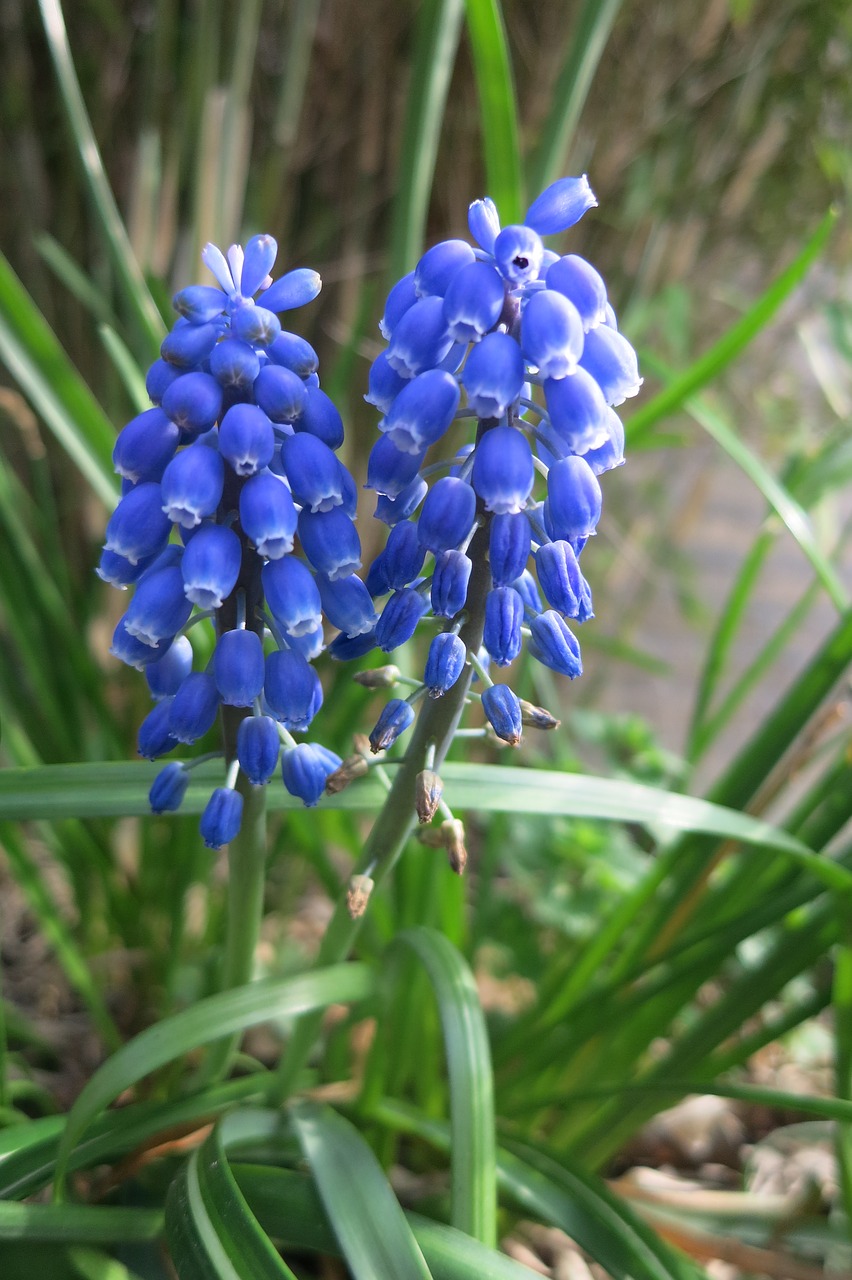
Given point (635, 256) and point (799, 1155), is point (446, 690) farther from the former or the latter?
point (635, 256)

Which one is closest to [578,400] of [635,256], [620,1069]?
[620,1069]

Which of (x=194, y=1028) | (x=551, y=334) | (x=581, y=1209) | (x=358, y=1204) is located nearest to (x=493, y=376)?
(x=551, y=334)

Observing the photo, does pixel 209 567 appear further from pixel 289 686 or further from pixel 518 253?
pixel 518 253

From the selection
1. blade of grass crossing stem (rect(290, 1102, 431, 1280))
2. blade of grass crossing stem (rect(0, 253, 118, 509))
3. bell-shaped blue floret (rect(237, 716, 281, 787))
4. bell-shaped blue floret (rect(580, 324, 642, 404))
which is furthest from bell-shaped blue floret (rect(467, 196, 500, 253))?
blade of grass crossing stem (rect(290, 1102, 431, 1280))

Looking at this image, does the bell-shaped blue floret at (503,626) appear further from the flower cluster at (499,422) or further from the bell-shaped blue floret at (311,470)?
the bell-shaped blue floret at (311,470)

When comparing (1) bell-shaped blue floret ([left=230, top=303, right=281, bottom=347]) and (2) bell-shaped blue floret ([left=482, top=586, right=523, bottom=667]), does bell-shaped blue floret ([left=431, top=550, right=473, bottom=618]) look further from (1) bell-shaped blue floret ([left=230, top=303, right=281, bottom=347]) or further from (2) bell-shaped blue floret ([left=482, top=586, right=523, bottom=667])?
(1) bell-shaped blue floret ([left=230, top=303, right=281, bottom=347])
